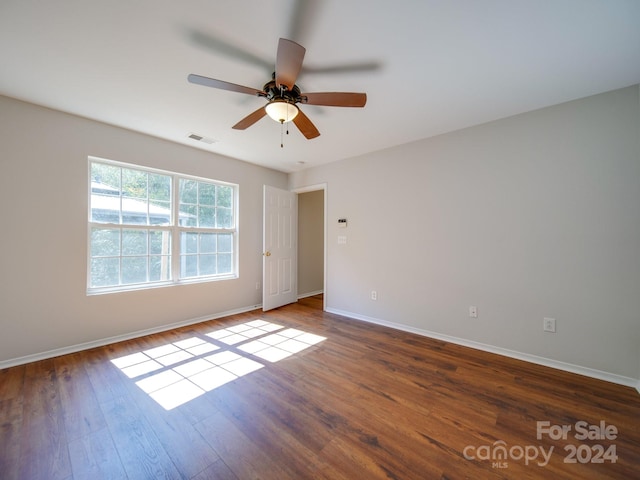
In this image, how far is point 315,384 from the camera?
6.91ft

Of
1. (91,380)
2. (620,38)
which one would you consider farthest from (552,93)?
(91,380)

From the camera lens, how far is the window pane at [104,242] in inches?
113

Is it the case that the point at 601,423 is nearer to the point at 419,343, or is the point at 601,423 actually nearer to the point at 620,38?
the point at 419,343

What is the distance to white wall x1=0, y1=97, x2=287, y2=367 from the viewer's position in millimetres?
2355

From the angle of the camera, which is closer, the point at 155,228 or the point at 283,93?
the point at 283,93

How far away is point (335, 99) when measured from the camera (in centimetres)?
185

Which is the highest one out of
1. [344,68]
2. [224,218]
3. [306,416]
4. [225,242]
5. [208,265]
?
[344,68]

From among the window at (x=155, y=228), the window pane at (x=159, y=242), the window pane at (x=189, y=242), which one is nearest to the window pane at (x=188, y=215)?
the window at (x=155, y=228)

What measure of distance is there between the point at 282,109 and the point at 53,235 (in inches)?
107

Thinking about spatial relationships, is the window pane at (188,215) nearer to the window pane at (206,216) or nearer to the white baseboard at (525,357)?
the window pane at (206,216)

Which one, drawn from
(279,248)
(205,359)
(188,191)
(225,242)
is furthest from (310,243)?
(205,359)

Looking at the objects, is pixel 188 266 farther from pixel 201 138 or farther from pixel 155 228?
pixel 201 138

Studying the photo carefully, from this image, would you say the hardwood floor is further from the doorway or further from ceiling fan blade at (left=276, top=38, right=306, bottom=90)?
the doorway

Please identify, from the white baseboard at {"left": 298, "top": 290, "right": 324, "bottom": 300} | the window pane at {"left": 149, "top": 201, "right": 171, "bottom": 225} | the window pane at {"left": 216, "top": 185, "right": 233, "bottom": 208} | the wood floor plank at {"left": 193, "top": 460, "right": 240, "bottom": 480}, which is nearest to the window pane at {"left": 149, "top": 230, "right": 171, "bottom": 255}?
the window pane at {"left": 149, "top": 201, "right": 171, "bottom": 225}
